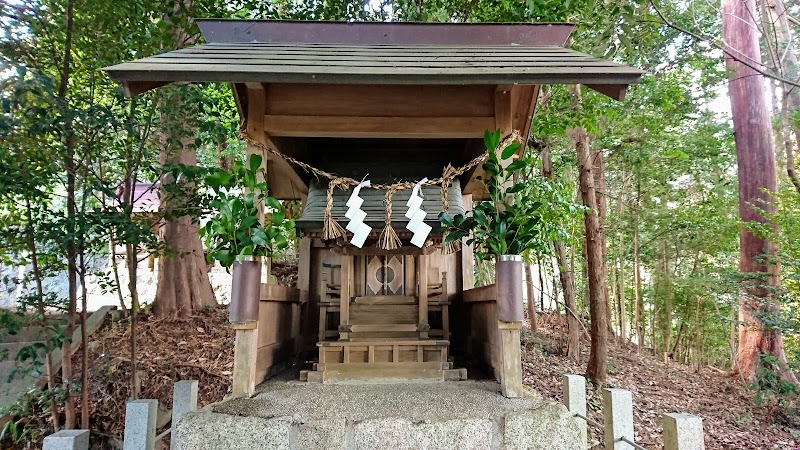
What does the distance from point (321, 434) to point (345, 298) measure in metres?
1.56

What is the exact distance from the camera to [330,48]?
3539mm

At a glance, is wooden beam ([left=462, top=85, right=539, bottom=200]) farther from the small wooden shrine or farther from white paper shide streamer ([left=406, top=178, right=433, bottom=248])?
white paper shide streamer ([left=406, top=178, right=433, bottom=248])

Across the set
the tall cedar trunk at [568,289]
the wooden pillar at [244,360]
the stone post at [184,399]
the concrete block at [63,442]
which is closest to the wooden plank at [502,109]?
the wooden pillar at [244,360]

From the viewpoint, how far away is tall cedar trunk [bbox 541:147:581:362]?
6887mm

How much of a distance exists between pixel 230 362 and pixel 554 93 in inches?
242

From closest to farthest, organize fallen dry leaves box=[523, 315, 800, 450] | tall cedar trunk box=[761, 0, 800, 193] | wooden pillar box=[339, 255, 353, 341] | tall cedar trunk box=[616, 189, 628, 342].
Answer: wooden pillar box=[339, 255, 353, 341] → fallen dry leaves box=[523, 315, 800, 450] → tall cedar trunk box=[761, 0, 800, 193] → tall cedar trunk box=[616, 189, 628, 342]

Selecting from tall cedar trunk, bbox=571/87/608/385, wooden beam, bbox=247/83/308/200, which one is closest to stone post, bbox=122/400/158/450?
wooden beam, bbox=247/83/308/200

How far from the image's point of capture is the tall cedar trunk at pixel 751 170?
733 centimetres

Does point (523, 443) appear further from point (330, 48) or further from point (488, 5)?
point (488, 5)

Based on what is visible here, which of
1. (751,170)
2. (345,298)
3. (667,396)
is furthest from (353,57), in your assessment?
(751,170)

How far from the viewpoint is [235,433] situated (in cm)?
263

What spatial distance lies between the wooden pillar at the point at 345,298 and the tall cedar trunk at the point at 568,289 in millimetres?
3991

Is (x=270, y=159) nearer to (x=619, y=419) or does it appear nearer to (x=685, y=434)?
(x=619, y=419)

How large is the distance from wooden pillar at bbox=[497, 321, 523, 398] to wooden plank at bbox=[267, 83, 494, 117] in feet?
5.99
